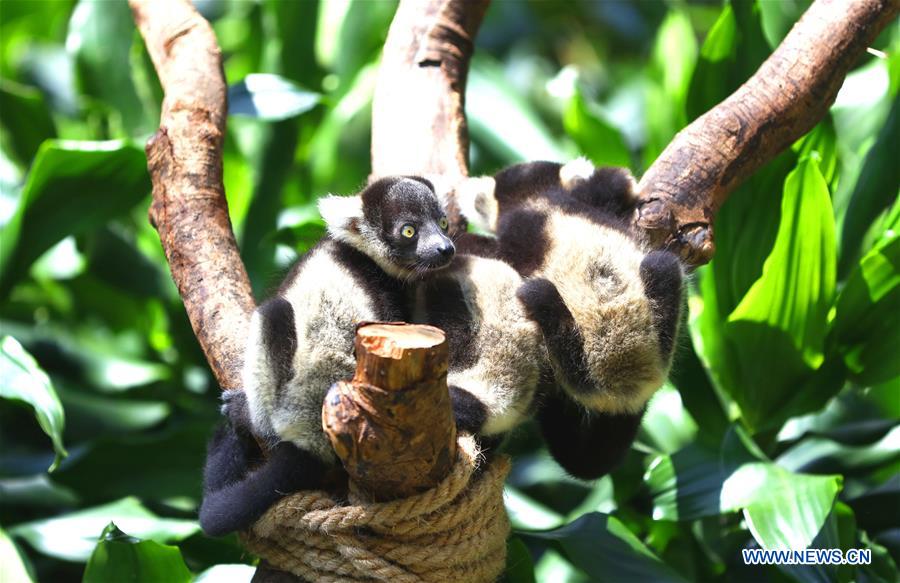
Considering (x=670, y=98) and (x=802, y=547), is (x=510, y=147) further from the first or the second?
(x=802, y=547)

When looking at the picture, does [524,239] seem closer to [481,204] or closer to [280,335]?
[481,204]

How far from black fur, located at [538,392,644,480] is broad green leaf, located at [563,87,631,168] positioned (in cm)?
159

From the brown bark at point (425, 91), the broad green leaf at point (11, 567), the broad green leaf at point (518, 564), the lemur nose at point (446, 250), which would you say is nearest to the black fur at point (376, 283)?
the lemur nose at point (446, 250)

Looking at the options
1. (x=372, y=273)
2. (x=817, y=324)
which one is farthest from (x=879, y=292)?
(x=372, y=273)

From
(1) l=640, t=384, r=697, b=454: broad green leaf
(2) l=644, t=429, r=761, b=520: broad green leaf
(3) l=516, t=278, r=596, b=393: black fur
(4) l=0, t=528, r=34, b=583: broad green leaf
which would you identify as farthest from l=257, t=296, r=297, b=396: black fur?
(1) l=640, t=384, r=697, b=454: broad green leaf

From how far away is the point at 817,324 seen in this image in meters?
2.75

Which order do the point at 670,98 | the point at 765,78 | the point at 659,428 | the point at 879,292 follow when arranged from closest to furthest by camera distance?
the point at 765,78, the point at 879,292, the point at 659,428, the point at 670,98

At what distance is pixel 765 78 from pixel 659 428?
1.17 m

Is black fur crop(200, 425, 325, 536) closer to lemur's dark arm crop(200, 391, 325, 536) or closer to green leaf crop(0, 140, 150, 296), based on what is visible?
lemur's dark arm crop(200, 391, 325, 536)

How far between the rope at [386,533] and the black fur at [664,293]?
466 millimetres

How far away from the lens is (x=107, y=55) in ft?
13.3

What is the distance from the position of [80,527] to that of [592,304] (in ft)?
6.12

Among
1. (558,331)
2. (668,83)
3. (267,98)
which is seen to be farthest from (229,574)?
(668,83)

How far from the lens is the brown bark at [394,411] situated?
5.15 feet
